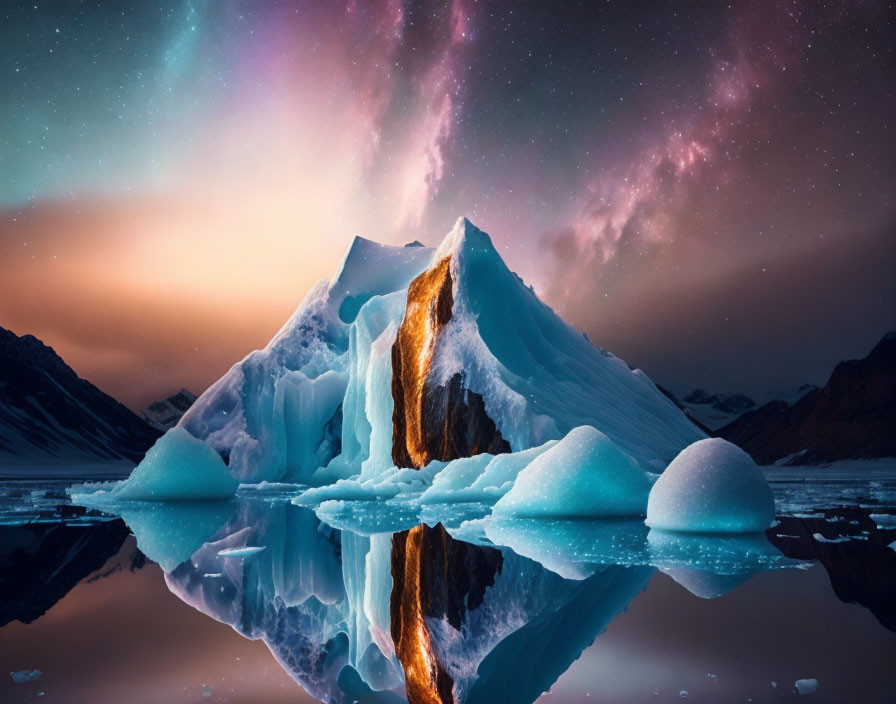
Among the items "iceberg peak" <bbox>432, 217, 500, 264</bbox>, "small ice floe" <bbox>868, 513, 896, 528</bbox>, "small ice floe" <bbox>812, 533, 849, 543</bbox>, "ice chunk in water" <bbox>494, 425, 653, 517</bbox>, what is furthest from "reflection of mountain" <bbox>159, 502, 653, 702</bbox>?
"iceberg peak" <bbox>432, 217, 500, 264</bbox>

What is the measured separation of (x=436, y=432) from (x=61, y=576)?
537 inches

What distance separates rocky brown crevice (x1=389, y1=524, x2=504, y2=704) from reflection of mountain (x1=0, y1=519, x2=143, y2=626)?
7.03 ft

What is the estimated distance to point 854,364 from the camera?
13538 centimetres

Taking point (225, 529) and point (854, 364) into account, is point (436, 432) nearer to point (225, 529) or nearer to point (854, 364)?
point (225, 529)

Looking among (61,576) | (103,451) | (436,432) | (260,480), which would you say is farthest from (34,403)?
(61,576)

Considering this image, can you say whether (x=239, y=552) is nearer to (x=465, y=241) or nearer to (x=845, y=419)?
(x=465, y=241)

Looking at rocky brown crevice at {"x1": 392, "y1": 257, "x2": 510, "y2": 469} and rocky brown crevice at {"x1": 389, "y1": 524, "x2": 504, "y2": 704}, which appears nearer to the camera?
rocky brown crevice at {"x1": 389, "y1": 524, "x2": 504, "y2": 704}

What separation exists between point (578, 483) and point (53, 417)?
139 m

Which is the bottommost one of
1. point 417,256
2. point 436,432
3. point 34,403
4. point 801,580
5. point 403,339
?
point 801,580

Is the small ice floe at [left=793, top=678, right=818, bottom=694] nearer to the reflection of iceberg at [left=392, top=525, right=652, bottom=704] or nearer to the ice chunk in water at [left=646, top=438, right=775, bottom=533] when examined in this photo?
the reflection of iceberg at [left=392, top=525, right=652, bottom=704]

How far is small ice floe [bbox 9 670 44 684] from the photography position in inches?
117

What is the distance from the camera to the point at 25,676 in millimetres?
3018

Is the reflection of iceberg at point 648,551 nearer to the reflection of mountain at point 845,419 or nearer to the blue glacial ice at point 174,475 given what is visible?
the blue glacial ice at point 174,475

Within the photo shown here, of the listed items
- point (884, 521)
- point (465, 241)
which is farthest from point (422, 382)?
point (884, 521)
